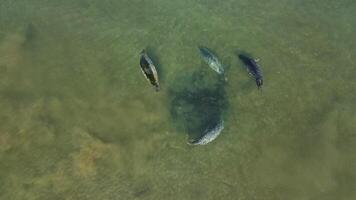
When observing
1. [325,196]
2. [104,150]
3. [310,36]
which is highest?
[310,36]

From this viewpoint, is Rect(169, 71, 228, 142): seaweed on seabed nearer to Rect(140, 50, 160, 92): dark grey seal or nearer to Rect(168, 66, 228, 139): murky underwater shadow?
Rect(168, 66, 228, 139): murky underwater shadow

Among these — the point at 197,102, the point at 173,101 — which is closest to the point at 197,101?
the point at 197,102

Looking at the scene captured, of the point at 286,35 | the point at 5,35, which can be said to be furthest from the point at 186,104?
the point at 5,35

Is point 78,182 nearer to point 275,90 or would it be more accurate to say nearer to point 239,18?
point 275,90

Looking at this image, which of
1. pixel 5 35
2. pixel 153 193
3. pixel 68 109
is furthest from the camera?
pixel 5 35

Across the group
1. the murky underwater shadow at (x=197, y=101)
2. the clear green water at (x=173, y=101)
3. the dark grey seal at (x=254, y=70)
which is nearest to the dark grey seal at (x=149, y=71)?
the clear green water at (x=173, y=101)

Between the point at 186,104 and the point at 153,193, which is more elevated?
the point at 186,104

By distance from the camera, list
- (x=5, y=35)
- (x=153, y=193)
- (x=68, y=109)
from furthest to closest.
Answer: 1. (x=5, y=35)
2. (x=68, y=109)
3. (x=153, y=193)

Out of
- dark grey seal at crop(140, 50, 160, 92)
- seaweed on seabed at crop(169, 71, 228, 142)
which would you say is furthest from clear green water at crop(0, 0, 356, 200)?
dark grey seal at crop(140, 50, 160, 92)

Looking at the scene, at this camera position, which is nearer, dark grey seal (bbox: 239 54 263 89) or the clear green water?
the clear green water
